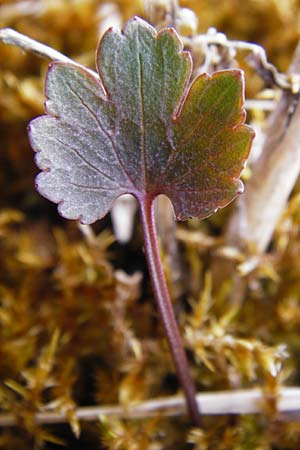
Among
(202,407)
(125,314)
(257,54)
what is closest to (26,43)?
(257,54)

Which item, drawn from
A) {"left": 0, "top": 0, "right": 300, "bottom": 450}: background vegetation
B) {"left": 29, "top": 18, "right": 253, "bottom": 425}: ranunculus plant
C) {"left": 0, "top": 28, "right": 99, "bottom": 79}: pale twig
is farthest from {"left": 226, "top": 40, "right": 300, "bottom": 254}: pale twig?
{"left": 0, "top": 28, "right": 99, "bottom": 79}: pale twig

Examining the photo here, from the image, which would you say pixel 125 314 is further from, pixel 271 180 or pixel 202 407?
pixel 271 180

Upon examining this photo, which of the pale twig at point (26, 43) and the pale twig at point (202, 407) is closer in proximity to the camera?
the pale twig at point (26, 43)

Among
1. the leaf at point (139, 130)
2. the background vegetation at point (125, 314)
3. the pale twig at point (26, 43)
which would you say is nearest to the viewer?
the leaf at point (139, 130)

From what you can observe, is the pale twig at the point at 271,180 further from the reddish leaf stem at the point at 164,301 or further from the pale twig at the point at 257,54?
the reddish leaf stem at the point at 164,301

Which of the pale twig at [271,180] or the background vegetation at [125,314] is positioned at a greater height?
the pale twig at [271,180]

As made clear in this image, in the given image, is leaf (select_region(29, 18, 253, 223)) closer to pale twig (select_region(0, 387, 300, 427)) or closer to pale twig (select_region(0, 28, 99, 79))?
pale twig (select_region(0, 28, 99, 79))

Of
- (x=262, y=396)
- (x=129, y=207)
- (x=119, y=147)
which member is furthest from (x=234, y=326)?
(x=119, y=147)

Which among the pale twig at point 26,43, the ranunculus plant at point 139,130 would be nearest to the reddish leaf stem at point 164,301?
the ranunculus plant at point 139,130
